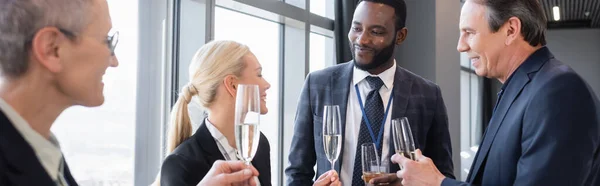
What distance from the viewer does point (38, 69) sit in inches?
34.9

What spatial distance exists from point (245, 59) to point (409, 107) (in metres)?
0.84

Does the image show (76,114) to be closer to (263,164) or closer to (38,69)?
(263,164)

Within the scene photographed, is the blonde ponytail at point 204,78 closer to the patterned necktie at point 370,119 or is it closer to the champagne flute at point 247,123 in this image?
the champagne flute at point 247,123

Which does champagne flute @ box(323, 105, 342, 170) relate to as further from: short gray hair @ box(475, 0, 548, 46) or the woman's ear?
short gray hair @ box(475, 0, 548, 46)

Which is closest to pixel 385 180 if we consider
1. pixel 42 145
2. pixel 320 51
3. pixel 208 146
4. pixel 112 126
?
pixel 208 146

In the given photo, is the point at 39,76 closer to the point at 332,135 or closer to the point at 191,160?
the point at 191,160

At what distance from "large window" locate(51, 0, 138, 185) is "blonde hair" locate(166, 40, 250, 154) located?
2.91 feet

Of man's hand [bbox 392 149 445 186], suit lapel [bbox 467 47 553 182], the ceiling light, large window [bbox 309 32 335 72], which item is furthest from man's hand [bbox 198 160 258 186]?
the ceiling light

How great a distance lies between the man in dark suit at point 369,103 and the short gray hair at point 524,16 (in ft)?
2.00

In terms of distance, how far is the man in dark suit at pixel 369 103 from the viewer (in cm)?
226

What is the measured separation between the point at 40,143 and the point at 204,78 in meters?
0.80

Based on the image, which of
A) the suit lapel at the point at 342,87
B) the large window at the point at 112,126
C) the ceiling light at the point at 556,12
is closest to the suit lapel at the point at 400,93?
the suit lapel at the point at 342,87

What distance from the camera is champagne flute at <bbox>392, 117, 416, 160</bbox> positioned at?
175cm

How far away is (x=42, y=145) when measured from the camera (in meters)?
0.92
